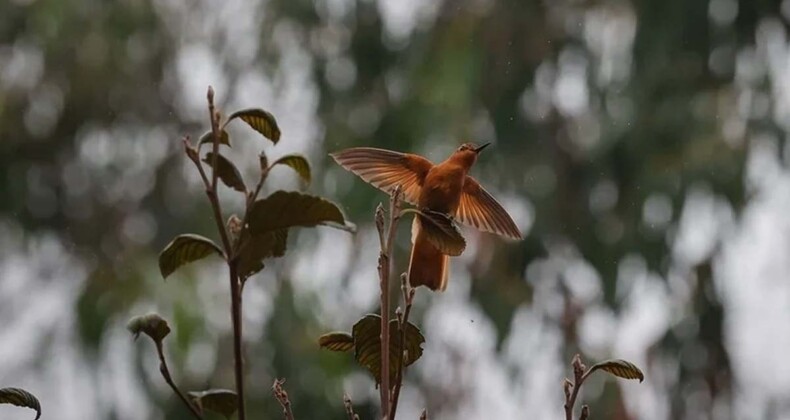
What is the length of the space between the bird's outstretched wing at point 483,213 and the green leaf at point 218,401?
0.18m

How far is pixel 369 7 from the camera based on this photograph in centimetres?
236

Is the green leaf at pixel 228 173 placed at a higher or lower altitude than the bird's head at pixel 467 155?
lower

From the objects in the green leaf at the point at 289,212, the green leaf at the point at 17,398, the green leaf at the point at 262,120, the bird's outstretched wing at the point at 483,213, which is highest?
the bird's outstretched wing at the point at 483,213

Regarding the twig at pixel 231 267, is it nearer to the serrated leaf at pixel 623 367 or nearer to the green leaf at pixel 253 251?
the green leaf at pixel 253 251

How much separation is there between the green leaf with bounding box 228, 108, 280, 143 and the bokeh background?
1.44 m

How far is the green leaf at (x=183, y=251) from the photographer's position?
0.48 metres

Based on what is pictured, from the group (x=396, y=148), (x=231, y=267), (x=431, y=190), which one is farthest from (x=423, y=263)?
(x=396, y=148)

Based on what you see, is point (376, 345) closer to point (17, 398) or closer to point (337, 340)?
point (337, 340)

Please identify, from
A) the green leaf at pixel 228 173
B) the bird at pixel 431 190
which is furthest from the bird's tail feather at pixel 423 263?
the green leaf at pixel 228 173

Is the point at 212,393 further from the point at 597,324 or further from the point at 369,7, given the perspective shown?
the point at 369,7

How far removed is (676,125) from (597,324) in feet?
1.90

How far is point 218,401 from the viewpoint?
516 mm

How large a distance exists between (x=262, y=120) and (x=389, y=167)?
0.12 metres

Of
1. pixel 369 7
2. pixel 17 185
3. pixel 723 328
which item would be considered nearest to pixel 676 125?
pixel 723 328
